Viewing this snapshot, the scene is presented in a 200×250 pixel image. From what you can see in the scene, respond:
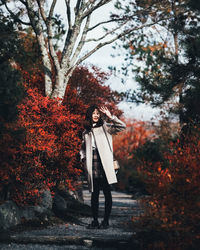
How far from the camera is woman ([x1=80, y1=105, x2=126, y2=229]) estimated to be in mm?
5570

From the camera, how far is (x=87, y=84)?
12000mm

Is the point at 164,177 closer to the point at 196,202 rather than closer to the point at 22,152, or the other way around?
the point at 196,202

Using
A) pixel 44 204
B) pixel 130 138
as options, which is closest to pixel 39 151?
pixel 44 204

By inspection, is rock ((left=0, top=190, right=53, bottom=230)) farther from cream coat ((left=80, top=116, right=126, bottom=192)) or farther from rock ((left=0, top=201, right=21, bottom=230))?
Answer: cream coat ((left=80, top=116, right=126, bottom=192))

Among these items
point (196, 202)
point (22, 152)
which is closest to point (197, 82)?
point (22, 152)

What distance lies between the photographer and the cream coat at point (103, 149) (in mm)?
5531

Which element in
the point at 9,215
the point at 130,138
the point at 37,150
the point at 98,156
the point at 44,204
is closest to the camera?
the point at 9,215

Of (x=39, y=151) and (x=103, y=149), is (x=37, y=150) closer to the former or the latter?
(x=39, y=151)

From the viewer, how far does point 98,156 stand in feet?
18.7

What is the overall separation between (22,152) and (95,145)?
4.12 feet

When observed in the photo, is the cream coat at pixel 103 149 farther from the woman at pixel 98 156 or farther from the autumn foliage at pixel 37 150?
the autumn foliage at pixel 37 150

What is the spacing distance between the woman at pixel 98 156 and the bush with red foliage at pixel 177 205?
1648 mm

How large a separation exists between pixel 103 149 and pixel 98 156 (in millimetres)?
161

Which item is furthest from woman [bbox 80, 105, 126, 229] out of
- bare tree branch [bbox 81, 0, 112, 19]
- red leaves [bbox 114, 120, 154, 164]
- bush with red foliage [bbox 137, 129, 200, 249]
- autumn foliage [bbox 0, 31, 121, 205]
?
red leaves [bbox 114, 120, 154, 164]
